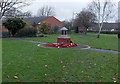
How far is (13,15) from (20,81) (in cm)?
3127

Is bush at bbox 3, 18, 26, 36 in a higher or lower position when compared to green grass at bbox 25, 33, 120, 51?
higher

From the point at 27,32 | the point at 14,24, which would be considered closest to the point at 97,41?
the point at 27,32

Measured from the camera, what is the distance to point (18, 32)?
98.0ft

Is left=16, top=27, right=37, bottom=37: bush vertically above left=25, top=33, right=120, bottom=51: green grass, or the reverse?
left=16, top=27, right=37, bottom=37: bush

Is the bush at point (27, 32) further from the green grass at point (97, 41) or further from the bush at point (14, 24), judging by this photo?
the green grass at point (97, 41)

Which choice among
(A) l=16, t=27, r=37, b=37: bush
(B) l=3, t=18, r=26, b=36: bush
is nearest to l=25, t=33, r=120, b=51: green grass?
(A) l=16, t=27, r=37, b=37: bush

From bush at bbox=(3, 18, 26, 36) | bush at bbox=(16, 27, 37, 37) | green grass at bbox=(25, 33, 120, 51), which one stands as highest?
bush at bbox=(3, 18, 26, 36)

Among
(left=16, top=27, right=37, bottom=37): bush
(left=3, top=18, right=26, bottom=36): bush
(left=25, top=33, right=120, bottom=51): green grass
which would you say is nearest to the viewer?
(left=25, top=33, right=120, bottom=51): green grass

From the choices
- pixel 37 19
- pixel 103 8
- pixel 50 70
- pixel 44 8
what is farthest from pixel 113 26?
pixel 50 70

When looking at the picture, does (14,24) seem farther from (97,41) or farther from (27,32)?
(97,41)

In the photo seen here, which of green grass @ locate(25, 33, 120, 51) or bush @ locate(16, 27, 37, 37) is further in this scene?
bush @ locate(16, 27, 37, 37)

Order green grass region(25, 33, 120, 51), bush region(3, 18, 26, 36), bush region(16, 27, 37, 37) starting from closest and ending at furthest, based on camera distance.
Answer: green grass region(25, 33, 120, 51) → bush region(16, 27, 37, 37) → bush region(3, 18, 26, 36)

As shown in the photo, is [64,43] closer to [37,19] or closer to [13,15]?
[13,15]

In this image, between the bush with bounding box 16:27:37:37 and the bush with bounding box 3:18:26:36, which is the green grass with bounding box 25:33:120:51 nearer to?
the bush with bounding box 16:27:37:37
